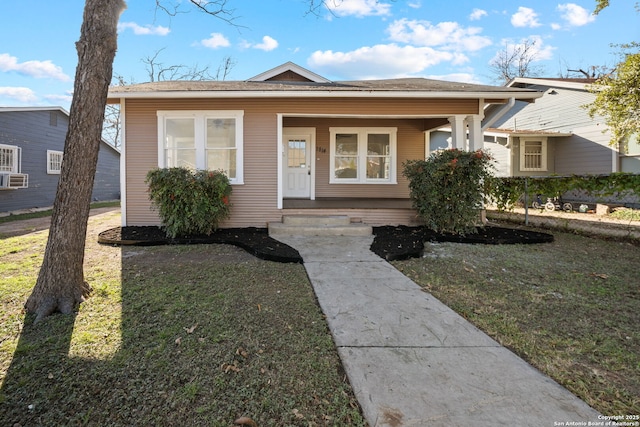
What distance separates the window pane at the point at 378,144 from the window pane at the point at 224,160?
13.9ft

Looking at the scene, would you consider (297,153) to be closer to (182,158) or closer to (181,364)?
(182,158)

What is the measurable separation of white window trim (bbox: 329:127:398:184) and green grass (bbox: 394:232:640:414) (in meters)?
4.16

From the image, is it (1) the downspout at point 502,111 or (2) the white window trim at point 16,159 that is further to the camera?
(2) the white window trim at point 16,159

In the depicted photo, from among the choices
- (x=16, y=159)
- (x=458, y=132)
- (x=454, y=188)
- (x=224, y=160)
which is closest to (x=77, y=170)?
(x=224, y=160)

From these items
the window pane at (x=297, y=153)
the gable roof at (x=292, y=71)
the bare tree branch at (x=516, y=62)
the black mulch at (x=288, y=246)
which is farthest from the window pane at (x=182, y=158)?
the bare tree branch at (x=516, y=62)

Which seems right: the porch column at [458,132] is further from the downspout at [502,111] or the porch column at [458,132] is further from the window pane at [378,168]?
the window pane at [378,168]

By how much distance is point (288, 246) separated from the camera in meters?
5.48

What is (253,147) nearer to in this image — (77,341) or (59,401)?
(77,341)

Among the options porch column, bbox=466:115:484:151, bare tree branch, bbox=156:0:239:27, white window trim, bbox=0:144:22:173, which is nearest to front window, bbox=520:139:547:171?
porch column, bbox=466:115:484:151

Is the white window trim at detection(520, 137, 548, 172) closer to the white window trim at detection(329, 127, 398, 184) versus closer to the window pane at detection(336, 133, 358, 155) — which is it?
the white window trim at detection(329, 127, 398, 184)

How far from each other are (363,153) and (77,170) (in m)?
7.65

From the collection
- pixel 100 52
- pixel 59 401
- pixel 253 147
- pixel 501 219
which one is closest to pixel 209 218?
pixel 253 147

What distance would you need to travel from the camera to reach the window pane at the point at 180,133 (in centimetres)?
718

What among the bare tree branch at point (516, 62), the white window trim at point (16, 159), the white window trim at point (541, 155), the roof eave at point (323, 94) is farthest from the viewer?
the bare tree branch at point (516, 62)
